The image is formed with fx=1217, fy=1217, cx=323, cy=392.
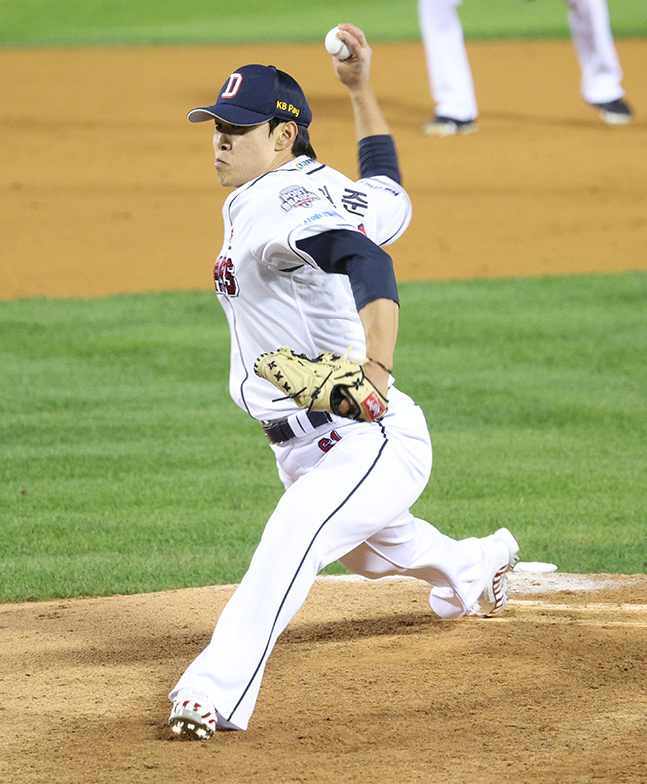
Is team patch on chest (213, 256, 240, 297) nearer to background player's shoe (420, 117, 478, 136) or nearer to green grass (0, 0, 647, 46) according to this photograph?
background player's shoe (420, 117, 478, 136)

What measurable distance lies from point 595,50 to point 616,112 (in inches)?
38.9

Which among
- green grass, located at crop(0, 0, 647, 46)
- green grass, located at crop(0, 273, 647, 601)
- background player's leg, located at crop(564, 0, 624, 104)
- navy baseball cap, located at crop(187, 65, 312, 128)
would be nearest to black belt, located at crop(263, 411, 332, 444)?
navy baseball cap, located at crop(187, 65, 312, 128)

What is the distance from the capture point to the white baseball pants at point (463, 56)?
51.4 ft

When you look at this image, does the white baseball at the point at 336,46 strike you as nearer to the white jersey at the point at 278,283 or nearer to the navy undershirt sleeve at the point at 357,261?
the white jersey at the point at 278,283

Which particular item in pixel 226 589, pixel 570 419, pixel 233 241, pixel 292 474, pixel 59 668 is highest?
pixel 233 241

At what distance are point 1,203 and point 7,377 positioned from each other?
17.8 ft

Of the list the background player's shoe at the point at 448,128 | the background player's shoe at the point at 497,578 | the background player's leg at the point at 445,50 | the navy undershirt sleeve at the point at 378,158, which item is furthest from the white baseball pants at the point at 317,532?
the background player's shoe at the point at 448,128

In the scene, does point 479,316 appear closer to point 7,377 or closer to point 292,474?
point 7,377

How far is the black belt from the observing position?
11.3 ft

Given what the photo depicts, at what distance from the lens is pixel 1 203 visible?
13352 mm

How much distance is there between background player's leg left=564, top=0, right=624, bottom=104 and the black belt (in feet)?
46.7

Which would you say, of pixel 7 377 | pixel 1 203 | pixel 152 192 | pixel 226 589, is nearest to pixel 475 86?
pixel 152 192

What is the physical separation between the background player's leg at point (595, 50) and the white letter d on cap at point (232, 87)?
13903 millimetres

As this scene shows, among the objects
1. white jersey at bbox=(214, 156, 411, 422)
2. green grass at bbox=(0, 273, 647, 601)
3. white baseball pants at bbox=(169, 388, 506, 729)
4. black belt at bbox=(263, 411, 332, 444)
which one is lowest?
green grass at bbox=(0, 273, 647, 601)
